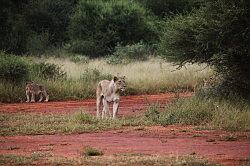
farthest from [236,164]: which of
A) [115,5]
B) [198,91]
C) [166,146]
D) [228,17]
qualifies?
[115,5]

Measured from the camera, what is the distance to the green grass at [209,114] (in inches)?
640

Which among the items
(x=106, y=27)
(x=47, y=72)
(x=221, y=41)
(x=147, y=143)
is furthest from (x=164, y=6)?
(x=147, y=143)

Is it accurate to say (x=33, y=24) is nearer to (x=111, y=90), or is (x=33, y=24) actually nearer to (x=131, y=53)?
(x=131, y=53)

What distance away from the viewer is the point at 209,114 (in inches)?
688

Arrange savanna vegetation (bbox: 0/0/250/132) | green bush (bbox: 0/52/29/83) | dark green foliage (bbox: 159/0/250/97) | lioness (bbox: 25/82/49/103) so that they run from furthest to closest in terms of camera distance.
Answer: green bush (bbox: 0/52/29/83)
lioness (bbox: 25/82/49/103)
dark green foliage (bbox: 159/0/250/97)
savanna vegetation (bbox: 0/0/250/132)

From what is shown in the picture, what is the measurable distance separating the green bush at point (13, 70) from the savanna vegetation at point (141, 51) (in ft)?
0.14

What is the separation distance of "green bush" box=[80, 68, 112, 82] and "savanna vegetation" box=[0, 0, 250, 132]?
0.05 meters

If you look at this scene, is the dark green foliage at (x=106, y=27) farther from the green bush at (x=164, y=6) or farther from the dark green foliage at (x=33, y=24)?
the green bush at (x=164, y=6)

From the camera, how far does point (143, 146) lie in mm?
13000

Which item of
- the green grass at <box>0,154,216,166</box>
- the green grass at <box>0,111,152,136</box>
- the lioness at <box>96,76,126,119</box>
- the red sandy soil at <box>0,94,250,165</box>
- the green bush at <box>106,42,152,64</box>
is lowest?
the green grass at <box>0,154,216,166</box>

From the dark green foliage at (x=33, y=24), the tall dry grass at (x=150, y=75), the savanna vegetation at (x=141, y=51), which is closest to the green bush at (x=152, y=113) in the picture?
the savanna vegetation at (x=141, y=51)

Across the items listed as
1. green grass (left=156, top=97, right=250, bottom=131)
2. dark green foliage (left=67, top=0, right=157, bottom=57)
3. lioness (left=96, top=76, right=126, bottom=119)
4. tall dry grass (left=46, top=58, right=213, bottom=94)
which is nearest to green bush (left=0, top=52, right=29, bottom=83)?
tall dry grass (left=46, top=58, right=213, bottom=94)

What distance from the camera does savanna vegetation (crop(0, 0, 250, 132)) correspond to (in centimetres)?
1892

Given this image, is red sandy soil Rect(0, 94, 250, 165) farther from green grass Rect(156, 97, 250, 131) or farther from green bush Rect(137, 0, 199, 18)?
green bush Rect(137, 0, 199, 18)
